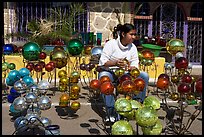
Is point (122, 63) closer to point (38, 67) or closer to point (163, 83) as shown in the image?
point (163, 83)

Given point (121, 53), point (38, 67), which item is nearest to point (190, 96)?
point (121, 53)

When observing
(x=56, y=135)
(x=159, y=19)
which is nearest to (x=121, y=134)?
(x=56, y=135)

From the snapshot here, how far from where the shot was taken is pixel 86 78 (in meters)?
8.48

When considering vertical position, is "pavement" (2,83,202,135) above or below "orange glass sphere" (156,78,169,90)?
below

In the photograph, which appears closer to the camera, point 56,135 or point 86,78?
point 56,135

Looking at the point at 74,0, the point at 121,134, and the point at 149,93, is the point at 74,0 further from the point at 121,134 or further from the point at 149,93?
the point at 121,134

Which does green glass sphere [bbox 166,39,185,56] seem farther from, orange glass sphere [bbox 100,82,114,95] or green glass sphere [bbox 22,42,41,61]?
green glass sphere [bbox 22,42,41,61]

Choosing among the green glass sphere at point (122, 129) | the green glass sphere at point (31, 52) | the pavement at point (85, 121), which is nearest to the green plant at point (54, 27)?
the green glass sphere at point (31, 52)

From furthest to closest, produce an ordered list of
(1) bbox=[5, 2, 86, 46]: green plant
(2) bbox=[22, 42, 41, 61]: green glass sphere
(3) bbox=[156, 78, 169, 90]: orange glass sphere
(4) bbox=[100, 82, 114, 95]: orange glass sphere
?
1. (1) bbox=[5, 2, 86, 46]: green plant
2. (2) bbox=[22, 42, 41, 61]: green glass sphere
3. (3) bbox=[156, 78, 169, 90]: orange glass sphere
4. (4) bbox=[100, 82, 114, 95]: orange glass sphere

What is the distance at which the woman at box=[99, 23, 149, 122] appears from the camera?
471 centimetres

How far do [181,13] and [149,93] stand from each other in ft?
18.5

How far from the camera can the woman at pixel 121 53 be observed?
15.4ft

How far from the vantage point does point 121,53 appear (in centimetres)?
489

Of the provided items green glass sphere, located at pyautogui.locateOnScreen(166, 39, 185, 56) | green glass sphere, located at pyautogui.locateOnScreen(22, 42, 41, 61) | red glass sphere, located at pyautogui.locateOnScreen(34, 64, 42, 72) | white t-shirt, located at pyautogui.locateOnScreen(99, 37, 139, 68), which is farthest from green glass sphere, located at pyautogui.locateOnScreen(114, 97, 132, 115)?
red glass sphere, located at pyautogui.locateOnScreen(34, 64, 42, 72)
